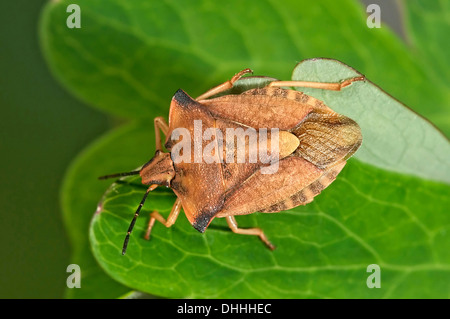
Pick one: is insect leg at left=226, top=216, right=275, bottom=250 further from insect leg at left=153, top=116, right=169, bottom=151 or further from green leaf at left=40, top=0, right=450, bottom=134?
green leaf at left=40, top=0, right=450, bottom=134

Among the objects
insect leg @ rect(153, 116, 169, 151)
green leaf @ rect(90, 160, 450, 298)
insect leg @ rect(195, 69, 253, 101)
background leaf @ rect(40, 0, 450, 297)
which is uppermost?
background leaf @ rect(40, 0, 450, 297)

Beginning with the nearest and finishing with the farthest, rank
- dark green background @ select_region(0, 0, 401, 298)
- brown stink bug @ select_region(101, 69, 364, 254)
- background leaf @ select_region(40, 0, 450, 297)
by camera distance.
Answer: brown stink bug @ select_region(101, 69, 364, 254) < background leaf @ select_region(40, 0, 450, 297) < dark green background @ select_region(0, 0, 401, 298)

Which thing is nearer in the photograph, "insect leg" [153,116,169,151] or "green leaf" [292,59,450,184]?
"green leaf" [292,59,450,184]

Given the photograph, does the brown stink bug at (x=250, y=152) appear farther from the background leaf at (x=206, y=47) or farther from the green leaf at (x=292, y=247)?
the background leaf at (x=206, y=47)

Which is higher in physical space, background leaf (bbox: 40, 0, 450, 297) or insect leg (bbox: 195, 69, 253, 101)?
background leaf (bbox: 40, 0, 450, 297)

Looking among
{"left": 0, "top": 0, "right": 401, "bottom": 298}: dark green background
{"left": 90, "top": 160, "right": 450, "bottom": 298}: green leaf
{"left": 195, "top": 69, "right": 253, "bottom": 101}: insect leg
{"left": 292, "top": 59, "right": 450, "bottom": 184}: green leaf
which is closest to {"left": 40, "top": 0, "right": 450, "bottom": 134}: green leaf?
{"left": 195, "top": 69, "right": 253, "bottom": 101}: insect leg

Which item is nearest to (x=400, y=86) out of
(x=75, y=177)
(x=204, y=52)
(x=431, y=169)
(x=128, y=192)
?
(x=431, y=169)

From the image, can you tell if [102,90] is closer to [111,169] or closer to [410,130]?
[111,169]
